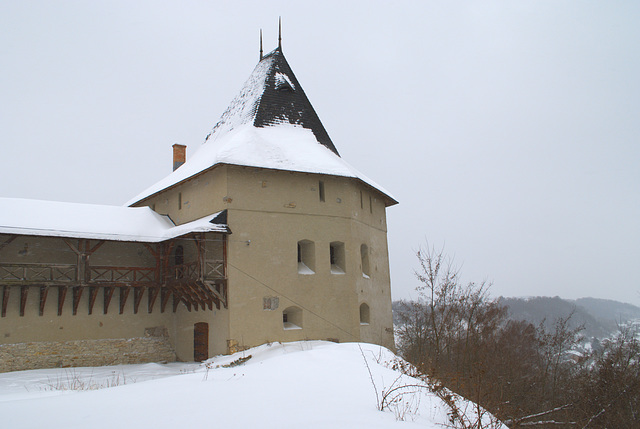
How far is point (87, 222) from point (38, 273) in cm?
196

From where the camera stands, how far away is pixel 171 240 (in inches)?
617

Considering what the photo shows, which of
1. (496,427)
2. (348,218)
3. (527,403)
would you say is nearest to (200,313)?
(348,218)

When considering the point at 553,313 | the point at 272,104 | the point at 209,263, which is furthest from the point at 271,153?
the point at 553,313

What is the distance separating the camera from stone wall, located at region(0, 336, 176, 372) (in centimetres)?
1392

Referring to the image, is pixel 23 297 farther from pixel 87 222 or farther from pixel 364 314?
pixel 364 314

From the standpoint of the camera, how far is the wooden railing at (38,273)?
1387 centimetres

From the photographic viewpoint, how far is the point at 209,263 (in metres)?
14.4

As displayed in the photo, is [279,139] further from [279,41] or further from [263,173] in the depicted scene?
[279,41]

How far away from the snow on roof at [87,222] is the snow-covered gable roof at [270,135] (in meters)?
1.58

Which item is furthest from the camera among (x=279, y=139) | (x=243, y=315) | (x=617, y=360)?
(x=617, y=360)

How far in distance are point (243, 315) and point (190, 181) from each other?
5197mm

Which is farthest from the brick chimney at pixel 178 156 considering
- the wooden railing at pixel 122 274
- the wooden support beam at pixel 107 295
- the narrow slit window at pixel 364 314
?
the narrow slit window at pixel 364 314

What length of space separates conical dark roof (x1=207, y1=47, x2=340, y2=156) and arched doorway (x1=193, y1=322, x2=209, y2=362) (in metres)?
6.83

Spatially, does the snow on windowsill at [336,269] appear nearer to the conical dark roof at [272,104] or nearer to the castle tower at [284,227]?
the castle tower at [284,227]
